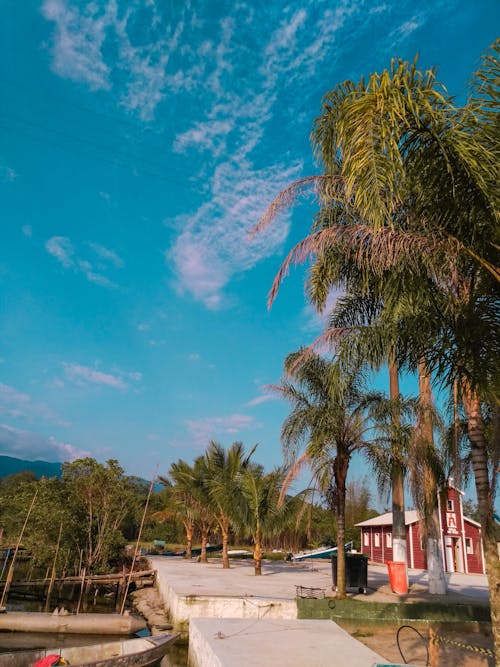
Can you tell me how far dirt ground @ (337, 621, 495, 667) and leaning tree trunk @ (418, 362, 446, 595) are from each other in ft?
9.38

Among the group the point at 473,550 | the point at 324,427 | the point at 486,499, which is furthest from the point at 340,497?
the point at 473,550

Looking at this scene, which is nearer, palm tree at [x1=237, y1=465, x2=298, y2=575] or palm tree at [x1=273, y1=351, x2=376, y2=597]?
palm tree at [x1=273, y1=351, x2=376, y2=597]

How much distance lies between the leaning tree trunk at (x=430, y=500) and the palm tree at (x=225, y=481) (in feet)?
30.0

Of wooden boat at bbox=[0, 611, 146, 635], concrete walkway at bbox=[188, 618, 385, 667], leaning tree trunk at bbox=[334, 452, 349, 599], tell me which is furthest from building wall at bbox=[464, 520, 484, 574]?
concrete walkway at bbox=[188, 618, 385, 667]

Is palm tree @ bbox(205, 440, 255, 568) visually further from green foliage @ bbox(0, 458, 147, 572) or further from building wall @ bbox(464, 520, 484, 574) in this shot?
building wall @ bbox(464, 520, 484, 574)

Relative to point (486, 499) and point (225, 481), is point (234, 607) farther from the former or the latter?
point (225, 481)

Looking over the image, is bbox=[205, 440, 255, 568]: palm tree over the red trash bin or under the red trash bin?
over

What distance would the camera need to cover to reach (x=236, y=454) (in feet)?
83.0

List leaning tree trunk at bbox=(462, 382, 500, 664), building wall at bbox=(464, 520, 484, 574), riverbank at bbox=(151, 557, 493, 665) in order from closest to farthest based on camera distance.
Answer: leaning tree trunk at bbox=(462, 382, 500, 664) < riverbank at bbox=(151, 557, 493, 665) < building wall at bbox=(464, 520, 484, 574)

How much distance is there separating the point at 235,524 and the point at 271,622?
1189cm

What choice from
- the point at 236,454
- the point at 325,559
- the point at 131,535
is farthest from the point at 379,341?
the point at 131,535

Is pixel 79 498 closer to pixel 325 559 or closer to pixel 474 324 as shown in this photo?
pixel 325 559

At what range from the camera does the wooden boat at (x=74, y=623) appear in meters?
14.9

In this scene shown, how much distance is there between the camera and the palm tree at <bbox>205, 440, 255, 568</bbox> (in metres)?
21.9
